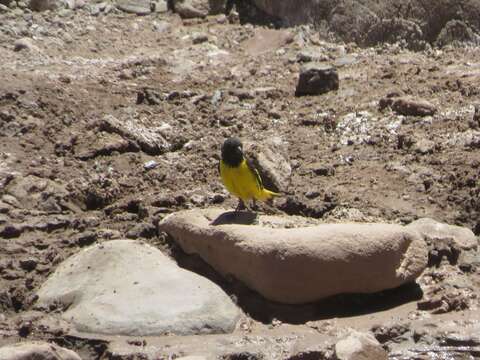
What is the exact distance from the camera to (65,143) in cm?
966

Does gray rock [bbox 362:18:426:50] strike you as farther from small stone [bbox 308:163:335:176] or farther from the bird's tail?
the bird's tail

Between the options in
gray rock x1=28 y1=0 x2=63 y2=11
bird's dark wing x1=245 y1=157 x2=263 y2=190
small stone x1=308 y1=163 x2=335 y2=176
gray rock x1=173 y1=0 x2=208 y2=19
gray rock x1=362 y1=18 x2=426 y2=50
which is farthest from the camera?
gray rock x1=173 y1=0 x2=208 y2=19

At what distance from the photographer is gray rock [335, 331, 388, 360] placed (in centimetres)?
673

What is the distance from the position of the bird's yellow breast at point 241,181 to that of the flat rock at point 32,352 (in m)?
2.07

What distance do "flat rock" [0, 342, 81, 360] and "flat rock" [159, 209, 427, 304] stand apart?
1537 millimetres

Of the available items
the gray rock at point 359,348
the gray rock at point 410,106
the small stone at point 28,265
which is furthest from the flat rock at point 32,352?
the gray rock at point 410,106

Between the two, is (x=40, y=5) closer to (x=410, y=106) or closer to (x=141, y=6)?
(x=141, y=6)

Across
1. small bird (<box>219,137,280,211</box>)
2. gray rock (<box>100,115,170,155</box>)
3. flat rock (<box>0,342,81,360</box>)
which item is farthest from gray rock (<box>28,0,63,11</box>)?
flat rock (<box>0,342,81,360</box>)

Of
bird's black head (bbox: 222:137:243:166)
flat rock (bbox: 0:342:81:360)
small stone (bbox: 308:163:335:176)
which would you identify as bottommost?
flat rock (bbox: 0:342:81:360)

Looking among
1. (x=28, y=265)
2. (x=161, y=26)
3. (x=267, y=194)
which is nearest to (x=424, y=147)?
(x=267, y=194)

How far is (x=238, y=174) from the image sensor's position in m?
8.13

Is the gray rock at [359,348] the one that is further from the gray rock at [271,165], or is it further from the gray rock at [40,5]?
the gray rock at [40,5]

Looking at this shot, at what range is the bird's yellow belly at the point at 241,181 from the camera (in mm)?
8141

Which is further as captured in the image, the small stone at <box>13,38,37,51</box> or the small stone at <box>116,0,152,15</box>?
the small stone at <box>116,0,152,15</box>
